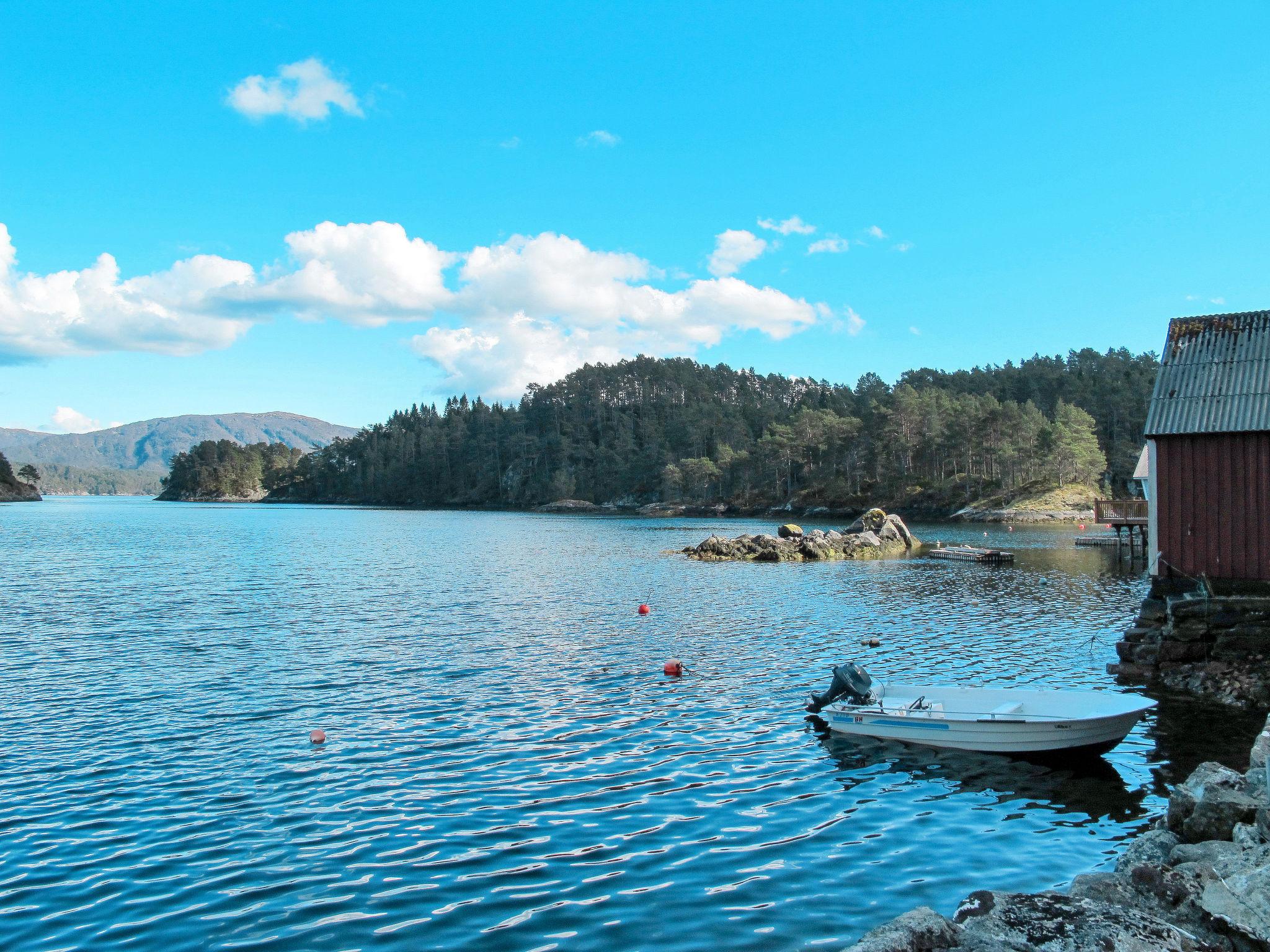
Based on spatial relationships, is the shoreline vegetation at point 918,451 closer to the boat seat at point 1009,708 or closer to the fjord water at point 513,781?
the fjord water at point 513,781

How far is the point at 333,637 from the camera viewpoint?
30250 millimetres

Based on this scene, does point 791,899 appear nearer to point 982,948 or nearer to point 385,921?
point 982,948

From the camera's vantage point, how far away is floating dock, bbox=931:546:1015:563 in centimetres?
5966

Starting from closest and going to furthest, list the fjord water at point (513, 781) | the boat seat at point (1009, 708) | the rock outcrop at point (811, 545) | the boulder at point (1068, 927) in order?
the boulder at point (1068, 927)
the fjord water at point (513, 781)
the boat seat at point (1009, 708)
the rock outcrop at point (811, 545)

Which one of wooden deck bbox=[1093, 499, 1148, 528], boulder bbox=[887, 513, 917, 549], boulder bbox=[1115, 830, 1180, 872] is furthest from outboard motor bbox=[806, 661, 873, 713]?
boulder bbox=[887, 513, 917, 549]

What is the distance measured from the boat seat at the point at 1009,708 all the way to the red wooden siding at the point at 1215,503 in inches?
345

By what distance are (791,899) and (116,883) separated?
8.96 metres

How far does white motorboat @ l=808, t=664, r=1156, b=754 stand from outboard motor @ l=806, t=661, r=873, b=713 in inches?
0.7

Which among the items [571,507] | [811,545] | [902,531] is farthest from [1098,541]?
[571,507]

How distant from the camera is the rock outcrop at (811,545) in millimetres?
64000

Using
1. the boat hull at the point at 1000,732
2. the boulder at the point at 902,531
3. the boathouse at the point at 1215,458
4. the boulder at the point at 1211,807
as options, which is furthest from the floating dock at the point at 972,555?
the boulder at the point at 1211,807

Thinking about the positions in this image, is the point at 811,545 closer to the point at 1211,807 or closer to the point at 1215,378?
the point at 1215,378

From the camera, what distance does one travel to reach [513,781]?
15.5 m

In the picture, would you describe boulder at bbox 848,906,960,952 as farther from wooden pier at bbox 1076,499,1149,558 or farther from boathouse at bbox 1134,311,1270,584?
wooden pier at bbox 1076,499,1149,558
